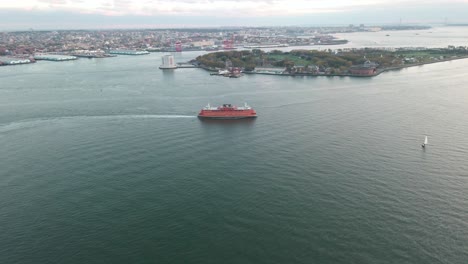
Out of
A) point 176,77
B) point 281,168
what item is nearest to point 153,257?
point 281,168

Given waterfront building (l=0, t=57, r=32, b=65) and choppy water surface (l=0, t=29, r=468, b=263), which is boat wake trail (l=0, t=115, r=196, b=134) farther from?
waterfront building (l=0, t=57, r=32, b=65)

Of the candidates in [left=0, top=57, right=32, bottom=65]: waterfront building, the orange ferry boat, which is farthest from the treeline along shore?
→ [left=0, top=57, right=32, bottom=65]: waterfront building

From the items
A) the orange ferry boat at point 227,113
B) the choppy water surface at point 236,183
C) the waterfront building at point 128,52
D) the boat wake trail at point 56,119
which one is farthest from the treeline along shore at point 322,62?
the waterfront building at point 128,52

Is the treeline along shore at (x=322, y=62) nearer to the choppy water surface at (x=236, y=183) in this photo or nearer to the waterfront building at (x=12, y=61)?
the choppy water surface at (x=236, y=183)

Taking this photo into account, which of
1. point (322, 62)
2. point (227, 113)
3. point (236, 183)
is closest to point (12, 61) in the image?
point (322, 62)

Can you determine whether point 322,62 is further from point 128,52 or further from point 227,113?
point 128,52

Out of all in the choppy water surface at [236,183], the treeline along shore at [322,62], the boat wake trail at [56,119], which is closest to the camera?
the choppy water surface at [236,183]
